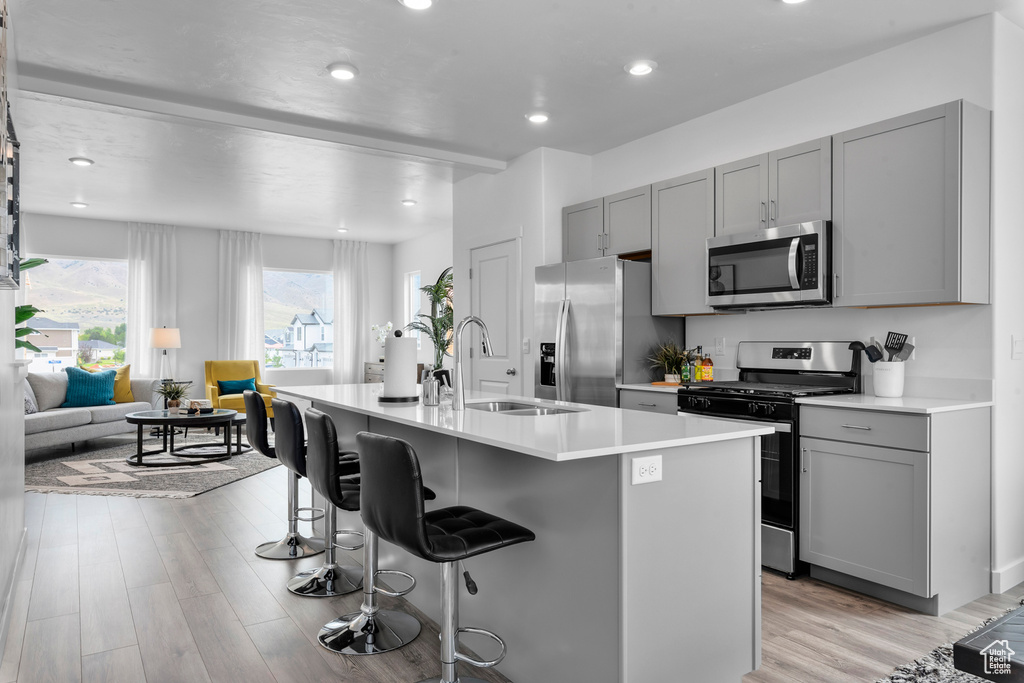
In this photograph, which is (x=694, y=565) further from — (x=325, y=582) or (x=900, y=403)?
(x=325, y=582)

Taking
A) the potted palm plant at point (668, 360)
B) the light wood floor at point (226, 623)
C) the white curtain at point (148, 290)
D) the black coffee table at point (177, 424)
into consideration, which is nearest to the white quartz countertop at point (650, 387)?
the potted palm plant at point (668, 360)

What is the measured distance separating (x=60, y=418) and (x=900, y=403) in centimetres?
692

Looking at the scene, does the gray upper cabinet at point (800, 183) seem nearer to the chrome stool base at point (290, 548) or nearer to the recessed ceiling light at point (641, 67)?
the recessed ceiling light at point (641, 67)

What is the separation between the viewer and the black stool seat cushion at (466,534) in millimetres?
1881

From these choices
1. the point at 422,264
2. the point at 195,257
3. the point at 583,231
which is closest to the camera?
the point at 583,231

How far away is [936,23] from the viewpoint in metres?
3.14

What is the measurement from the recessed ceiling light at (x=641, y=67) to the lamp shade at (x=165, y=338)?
6608 mm

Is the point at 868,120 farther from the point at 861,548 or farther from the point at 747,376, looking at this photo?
the point at 861,548

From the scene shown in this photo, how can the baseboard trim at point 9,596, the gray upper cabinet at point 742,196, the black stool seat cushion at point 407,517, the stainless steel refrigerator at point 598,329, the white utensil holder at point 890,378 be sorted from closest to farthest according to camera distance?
1. the black stool seat cushion at point 407,517
2. the baseboard trim at point 9,596
3. the white utensil holder at point 890,378
4. the gray upper cabinet at point 742,196
5. the stainless steel refrigerator at point 598,329

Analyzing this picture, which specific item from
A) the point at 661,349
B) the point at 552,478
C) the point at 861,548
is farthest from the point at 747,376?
the point at 552,478

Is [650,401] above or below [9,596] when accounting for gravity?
above

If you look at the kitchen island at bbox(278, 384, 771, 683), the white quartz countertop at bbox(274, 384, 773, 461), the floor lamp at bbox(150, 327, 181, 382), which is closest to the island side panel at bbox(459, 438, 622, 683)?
the kitchen island at bbox(278, 384, 771, 683)

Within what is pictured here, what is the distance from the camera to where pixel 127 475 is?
5.68m

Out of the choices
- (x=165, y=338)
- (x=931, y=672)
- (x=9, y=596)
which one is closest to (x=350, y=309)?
(x=165, y=338)
